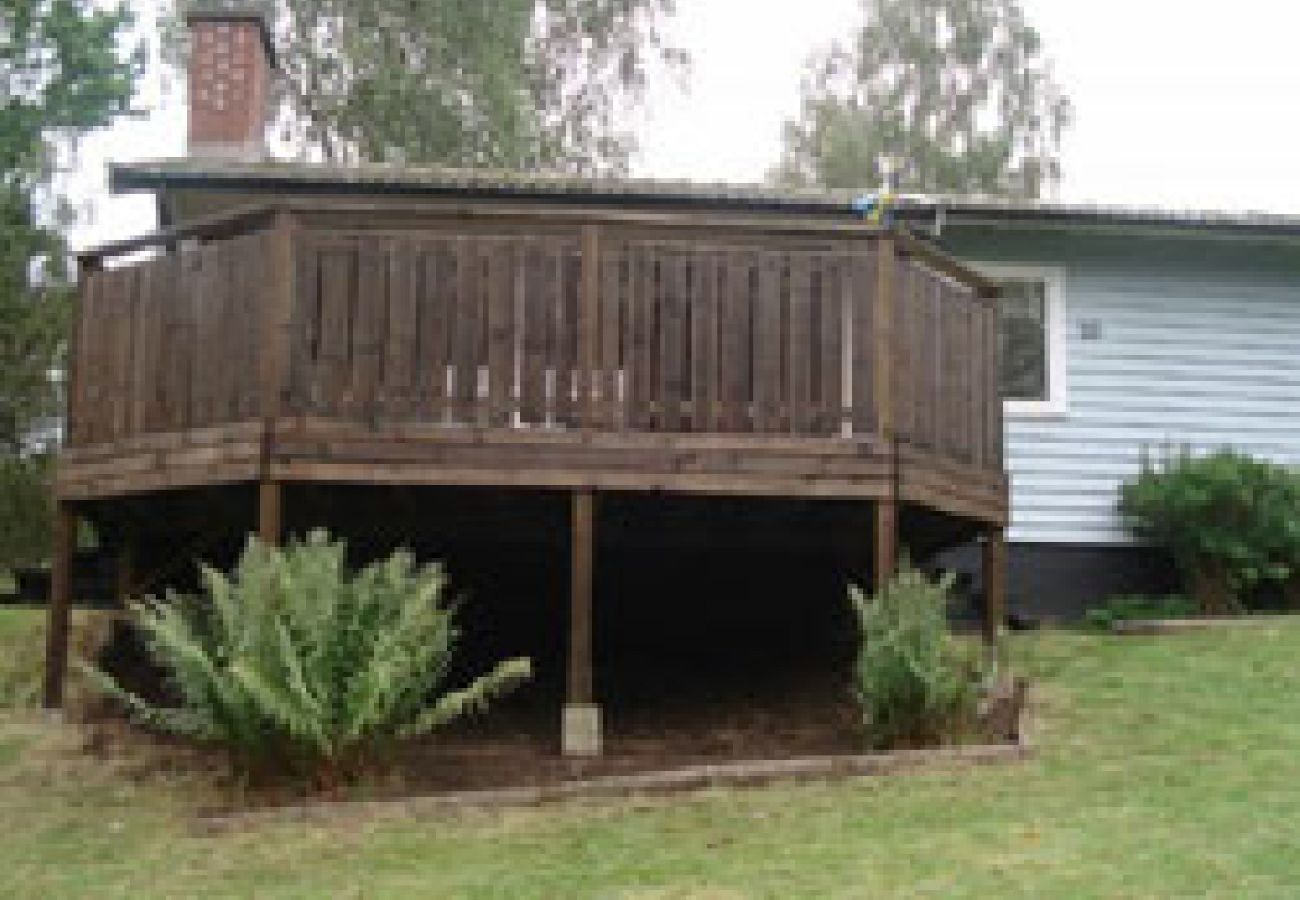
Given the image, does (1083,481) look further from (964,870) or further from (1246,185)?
(1246,185)

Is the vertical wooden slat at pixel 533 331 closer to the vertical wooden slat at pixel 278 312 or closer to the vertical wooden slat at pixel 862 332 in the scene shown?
the vertical wooden slat at pixel 278 312

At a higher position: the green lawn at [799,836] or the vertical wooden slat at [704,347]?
the vertical wooden slat at [704,347]

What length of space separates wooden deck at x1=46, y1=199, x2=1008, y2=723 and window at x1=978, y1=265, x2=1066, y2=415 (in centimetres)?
413

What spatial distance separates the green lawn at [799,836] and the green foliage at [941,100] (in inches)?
939

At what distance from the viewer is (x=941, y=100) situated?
33.2m

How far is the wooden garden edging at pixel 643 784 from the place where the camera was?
26.8 ft

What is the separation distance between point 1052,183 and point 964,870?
27771mm

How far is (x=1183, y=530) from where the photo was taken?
1355 centimetres

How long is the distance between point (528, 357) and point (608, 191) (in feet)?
11.5

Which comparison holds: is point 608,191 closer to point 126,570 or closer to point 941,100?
point 126,570

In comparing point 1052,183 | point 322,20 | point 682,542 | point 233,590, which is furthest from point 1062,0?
point 233,590

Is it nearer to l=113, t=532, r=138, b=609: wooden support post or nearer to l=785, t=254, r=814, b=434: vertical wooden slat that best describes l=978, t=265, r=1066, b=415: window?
l=785, t=254, r=814, b=434: vertical wooden slat

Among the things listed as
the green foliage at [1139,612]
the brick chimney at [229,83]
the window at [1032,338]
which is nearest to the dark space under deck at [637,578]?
the green foliage at [1139,612]

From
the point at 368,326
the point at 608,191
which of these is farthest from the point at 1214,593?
the point at 368,326
